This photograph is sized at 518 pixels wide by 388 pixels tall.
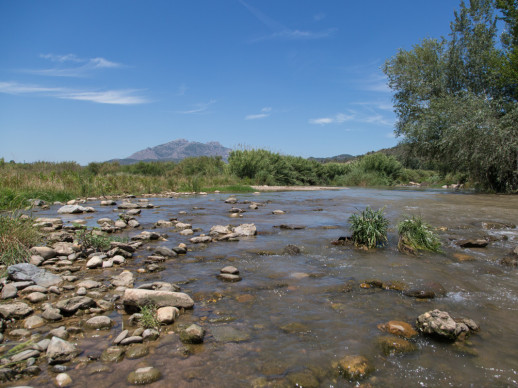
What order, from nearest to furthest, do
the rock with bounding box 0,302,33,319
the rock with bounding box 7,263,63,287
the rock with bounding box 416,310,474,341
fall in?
the rock with bounding box 416,310,474,341 → the rock with bounding box 0,302,33,319 → the rock with bounding box 7,263,63,287

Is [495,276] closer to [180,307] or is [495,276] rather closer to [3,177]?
[180,307]

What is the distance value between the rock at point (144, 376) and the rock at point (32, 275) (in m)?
2.67

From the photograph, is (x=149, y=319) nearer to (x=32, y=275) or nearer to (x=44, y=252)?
(x=32, y=275)

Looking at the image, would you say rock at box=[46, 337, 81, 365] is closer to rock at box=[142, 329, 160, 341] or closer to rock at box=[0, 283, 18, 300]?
rock at box=[142, 329, 160, 341]

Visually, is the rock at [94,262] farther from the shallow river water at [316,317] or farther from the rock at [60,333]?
the rock at [60,333]

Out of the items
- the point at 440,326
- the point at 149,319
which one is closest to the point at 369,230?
the point at 440,326

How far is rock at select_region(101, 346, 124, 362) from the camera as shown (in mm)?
2934

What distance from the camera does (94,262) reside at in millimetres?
5512

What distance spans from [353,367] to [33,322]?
331 cm

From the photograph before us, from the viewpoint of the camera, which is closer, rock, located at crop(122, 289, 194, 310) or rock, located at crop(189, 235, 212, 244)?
rock, located at crop(122, 289, 194, 310)

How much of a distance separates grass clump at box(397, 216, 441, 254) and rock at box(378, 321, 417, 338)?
3474 mm

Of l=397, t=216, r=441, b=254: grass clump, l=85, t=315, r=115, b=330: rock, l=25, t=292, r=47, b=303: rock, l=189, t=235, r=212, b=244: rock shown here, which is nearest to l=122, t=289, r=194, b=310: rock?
l=85, t=315, r=115, b=330: rock

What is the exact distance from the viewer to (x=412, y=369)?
2.88 m

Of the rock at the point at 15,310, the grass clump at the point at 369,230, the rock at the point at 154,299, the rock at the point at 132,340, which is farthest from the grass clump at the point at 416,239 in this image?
the rock at the point at 15,310
